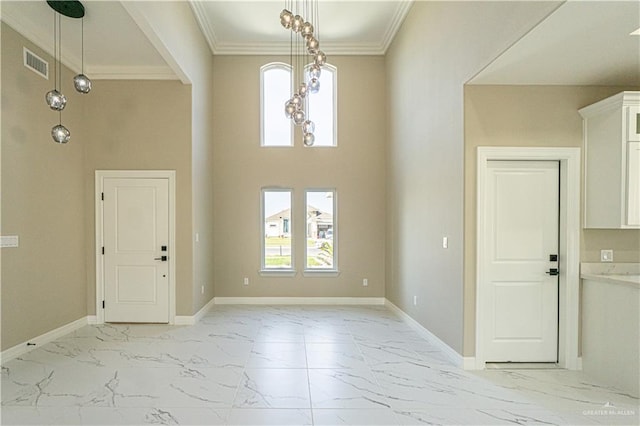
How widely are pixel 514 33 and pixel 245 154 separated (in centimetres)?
488

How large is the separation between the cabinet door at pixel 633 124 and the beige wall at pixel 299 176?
3785 millimetres

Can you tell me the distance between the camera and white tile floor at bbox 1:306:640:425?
2.80 meters

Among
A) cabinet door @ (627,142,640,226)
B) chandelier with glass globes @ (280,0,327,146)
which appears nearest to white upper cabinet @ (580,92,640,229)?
→ cabinet door @ (627,142,640,226)

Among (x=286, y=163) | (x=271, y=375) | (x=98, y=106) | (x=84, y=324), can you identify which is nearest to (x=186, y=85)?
(x=98, y=106)

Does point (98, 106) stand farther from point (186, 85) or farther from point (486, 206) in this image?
point (486, 206)

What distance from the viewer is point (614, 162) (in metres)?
3.46

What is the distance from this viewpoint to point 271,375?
353 cm

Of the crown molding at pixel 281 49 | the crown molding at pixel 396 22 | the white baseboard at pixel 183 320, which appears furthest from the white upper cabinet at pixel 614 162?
the white baseboard at pixel 183 320

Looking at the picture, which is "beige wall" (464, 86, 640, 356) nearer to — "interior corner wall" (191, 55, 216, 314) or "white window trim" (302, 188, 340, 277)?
"white window trim" (302, 188, 340, 277)

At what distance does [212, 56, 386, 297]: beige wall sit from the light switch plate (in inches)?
119

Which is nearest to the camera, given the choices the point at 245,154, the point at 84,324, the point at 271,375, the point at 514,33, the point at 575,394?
the point at 514,33

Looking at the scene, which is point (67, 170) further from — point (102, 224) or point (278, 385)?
point (278, 385)

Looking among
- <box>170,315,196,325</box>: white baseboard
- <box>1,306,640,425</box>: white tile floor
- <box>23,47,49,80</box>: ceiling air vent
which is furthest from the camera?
<box>170,315,196,325</box>: white baseboard

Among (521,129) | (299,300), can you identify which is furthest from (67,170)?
(521,129)
